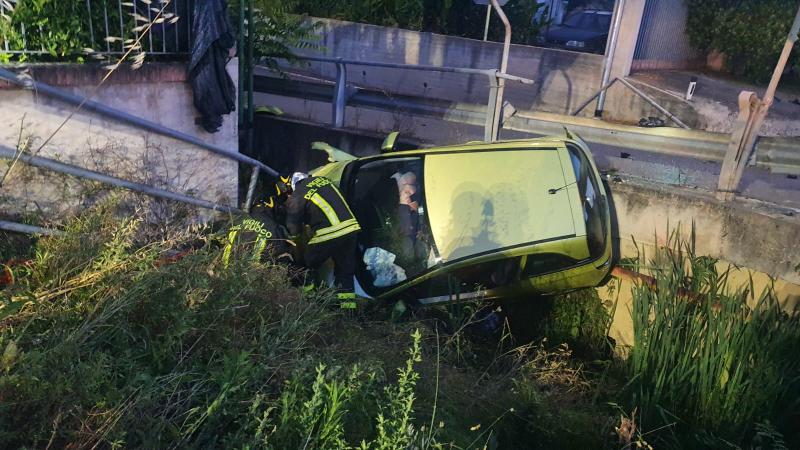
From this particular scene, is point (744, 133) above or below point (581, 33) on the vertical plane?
below

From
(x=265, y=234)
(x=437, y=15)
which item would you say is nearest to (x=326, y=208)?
(x=265, y=234)

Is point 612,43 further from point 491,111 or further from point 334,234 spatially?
point 334,234

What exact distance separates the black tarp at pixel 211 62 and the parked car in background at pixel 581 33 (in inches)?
401

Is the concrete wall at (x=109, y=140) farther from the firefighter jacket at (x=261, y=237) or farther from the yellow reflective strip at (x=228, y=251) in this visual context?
the yellow reflective strip at (x=228, y=251)

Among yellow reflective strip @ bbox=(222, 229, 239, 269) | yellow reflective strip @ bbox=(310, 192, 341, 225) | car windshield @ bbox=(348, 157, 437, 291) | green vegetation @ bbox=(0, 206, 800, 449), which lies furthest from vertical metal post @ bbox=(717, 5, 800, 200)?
yellow reflective strip @ bbox=(222, 229, 239, 269)

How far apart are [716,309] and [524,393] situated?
1287mm

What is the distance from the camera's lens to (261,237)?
3941 mm

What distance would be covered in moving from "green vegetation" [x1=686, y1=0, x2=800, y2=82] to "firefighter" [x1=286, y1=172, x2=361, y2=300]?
10.7 metres

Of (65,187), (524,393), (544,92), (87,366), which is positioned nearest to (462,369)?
(524,393)

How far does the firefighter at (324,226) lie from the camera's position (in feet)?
14.6

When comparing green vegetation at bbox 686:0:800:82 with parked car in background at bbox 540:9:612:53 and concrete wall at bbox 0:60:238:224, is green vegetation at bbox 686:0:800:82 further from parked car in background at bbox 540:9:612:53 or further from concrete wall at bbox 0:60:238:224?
concrete wall at bbox 0:60:238:224

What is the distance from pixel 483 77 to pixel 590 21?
254 inches

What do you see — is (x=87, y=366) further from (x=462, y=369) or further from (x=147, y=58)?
(x=147, y=58)

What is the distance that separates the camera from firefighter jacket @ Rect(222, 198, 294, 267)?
3.70m
